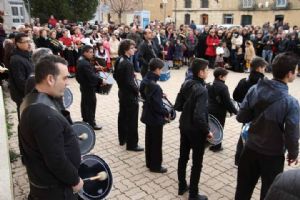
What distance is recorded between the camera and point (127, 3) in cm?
3981

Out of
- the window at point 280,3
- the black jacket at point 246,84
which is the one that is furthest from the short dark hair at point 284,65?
the window at point 280,3

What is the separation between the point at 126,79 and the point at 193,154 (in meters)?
2.15

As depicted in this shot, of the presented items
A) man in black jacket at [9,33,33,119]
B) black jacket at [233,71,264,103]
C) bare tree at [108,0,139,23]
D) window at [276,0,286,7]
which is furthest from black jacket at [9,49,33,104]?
window at [276,0,286,7]

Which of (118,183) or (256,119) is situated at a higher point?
(256,119)

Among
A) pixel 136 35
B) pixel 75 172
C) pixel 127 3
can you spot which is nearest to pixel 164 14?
pixel 127 3

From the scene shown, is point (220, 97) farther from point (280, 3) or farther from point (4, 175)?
point (280, 3)

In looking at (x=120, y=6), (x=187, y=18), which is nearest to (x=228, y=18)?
(x=187, y=18)

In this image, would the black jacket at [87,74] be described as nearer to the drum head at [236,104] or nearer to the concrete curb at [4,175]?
the concrete curb at [4,175]

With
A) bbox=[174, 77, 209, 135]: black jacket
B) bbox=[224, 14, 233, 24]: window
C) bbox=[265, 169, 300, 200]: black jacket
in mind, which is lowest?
bbox=[174, 77, 209, 135]: black jacket

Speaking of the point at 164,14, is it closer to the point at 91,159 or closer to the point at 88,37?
the point at 88,37

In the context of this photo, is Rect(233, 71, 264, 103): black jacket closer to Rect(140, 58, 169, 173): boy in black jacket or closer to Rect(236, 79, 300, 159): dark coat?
Rect(140, 58, 169, 173): boy in black jacket

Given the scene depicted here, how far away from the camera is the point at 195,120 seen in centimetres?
414

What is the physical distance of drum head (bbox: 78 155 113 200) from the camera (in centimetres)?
329

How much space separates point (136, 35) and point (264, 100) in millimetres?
11030
